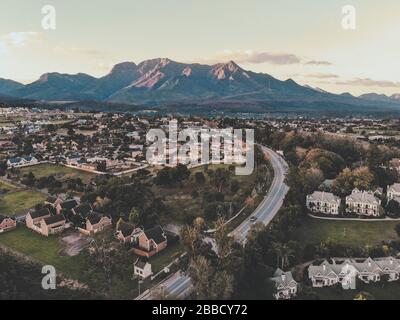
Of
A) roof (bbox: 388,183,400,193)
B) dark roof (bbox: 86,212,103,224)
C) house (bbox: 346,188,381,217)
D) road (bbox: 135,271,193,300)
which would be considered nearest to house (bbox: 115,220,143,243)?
dark roof (bbox: 86,212,103,224)

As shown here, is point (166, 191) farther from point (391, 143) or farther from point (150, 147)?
point (391, 143)

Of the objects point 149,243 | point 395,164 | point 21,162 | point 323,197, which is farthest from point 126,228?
point 395,164

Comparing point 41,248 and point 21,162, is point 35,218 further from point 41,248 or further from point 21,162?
point 21,162

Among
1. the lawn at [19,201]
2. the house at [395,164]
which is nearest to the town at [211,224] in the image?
the lawn at [19,201]

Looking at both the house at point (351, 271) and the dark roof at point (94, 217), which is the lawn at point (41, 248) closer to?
the dark roof at point (94, 217)

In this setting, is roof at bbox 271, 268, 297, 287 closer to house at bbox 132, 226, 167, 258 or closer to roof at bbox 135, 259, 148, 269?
roof at bbox 135, 259, 148, 269

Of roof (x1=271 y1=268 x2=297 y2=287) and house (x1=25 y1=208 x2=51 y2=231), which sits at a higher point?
house (x1=25 y1=208 x2=51 y2=231)
